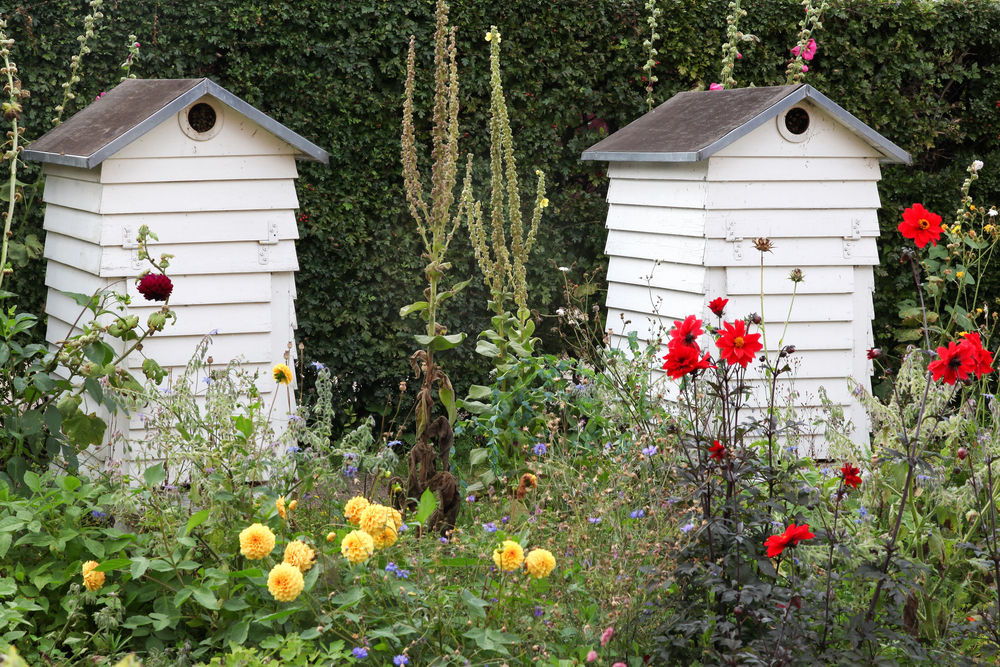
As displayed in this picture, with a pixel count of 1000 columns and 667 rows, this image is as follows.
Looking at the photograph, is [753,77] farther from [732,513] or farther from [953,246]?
[732,513]

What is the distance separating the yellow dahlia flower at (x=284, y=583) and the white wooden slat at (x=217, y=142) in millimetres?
2400

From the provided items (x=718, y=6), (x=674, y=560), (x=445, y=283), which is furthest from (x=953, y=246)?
(x=674, y=560)

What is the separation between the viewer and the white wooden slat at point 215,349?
3.79 metres

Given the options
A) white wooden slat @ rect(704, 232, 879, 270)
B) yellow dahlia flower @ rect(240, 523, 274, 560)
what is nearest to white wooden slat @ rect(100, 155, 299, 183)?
white wooden slat @ rect(704, 232, 879, 270)

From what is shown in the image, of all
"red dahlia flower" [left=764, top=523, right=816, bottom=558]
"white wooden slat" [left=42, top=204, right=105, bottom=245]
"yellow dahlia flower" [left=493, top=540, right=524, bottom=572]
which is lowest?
"yellow dahlia flower" [left=493, top=540, right=524, bottom=572]

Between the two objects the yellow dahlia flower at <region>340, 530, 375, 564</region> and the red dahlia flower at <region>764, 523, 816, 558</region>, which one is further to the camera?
the yellow dahlia flower at <region>340, 530, 375, 564</region>

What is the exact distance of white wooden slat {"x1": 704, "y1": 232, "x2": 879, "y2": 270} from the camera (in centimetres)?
422

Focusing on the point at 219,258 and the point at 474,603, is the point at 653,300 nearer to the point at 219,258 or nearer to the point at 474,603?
the point at 219,258

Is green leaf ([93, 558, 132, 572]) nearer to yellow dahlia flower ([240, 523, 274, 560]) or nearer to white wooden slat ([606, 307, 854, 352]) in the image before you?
yellow dahlia flower ([240, 523, 274, 560])

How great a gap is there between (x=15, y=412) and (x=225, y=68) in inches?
89.8

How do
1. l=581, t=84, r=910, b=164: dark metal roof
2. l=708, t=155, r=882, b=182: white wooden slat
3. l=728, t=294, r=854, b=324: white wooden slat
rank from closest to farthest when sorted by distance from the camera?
l=581, t=84, r=910, b=164: dark metal roof → l=708, t=155, r=882, b=182: white wooden slat → l=728, t=294, r=854, b=324: white wooden slat

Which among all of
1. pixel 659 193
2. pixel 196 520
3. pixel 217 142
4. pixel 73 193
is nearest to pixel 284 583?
pixel 196 520

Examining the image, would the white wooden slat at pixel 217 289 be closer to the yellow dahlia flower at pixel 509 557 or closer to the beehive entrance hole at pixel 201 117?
the beehive entrance hole at pixel 201 117

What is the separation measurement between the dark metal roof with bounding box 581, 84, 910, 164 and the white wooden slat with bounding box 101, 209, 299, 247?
1.84m
